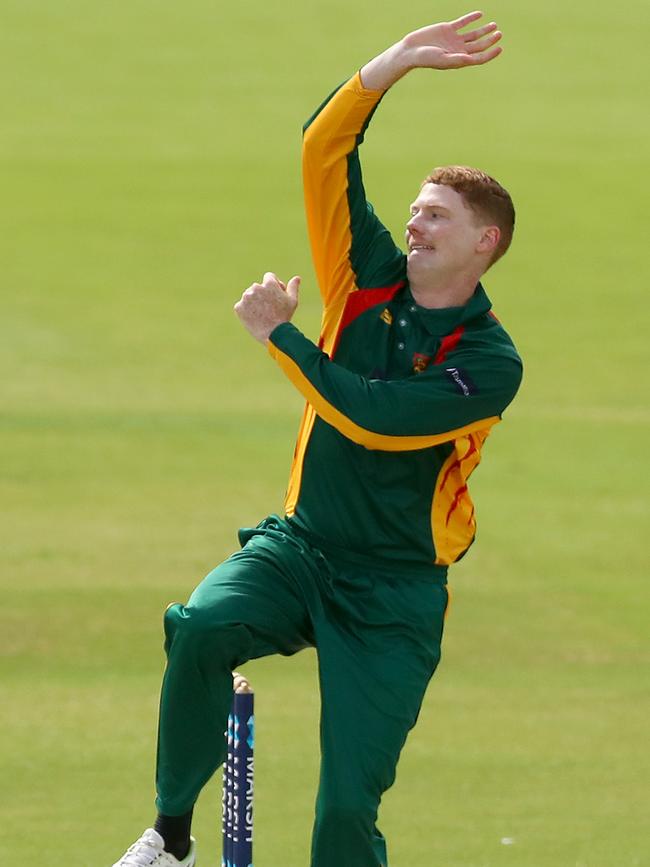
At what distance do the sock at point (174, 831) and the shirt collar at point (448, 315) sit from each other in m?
1.47

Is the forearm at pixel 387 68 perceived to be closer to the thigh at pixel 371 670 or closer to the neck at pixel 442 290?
the neck at pixel 442 290

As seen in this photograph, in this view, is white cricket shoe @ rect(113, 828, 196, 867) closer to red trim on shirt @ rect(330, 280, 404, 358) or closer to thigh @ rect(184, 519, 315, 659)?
thigh @ rect(184, 519, 315, 659)

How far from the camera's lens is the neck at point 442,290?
544 centimetres

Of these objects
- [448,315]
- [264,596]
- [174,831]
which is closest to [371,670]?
[264,596]

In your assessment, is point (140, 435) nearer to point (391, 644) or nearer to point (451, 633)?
point (451, 633)

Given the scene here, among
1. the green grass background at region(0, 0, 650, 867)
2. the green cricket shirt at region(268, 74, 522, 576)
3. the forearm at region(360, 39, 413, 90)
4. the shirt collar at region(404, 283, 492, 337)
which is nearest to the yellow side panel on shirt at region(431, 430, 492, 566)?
the green cricket shirt at region(268, 74, 522, 576)

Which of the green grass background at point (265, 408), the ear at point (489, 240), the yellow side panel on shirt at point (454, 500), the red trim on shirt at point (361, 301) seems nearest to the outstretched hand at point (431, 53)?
the ear at point (489, 240)

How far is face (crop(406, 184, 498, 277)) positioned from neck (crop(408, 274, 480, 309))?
0.09ft

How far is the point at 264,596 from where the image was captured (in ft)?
17.4

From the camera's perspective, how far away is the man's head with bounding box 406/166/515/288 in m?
5.38

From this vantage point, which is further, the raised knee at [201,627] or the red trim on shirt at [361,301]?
the red trim on shirt at [361,301]

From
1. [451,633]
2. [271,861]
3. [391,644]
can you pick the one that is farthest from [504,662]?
[391,644]

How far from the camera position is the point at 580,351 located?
16188 mm

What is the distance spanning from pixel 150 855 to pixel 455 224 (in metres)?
1.87
